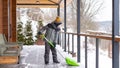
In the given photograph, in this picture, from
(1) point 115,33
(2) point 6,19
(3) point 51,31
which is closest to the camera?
(1) point 115,33

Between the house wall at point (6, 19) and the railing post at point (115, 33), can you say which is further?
the house wall at point (6, 19)

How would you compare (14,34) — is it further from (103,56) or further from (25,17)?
(25,17)

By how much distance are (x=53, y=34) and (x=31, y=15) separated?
13789 millimetres

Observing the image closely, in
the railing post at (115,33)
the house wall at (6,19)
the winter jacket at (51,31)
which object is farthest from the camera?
the house wall at (6,19)

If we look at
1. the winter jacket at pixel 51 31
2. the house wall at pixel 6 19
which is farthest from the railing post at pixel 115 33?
the house wall at pixel 6 19

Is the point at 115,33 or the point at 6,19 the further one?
the point at 6,19

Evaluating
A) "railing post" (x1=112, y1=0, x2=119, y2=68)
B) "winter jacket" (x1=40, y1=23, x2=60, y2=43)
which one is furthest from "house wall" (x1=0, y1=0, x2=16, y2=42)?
"railing post" (x1=112, y1=0, x2=119, y2=68)

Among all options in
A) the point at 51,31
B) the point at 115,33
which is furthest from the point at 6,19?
the point at 115,33

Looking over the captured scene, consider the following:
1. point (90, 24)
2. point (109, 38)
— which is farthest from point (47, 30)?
point (90, 24)

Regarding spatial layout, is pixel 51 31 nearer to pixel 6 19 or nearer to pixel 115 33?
pixel 6 19

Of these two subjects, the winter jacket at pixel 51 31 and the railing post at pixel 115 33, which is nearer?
the railing post at pixel 115 33

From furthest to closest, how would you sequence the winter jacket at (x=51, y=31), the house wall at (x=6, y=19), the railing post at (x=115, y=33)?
the house wall at (x=6, y=19)
the winter jacket at (x=51, y=31)
the railing post at (x=115, y=33)

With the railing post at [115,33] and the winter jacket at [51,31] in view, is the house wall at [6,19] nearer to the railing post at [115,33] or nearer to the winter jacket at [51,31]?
the winter jacket at [51,31]

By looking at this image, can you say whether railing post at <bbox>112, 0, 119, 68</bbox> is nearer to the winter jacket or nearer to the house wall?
the winter jacket
